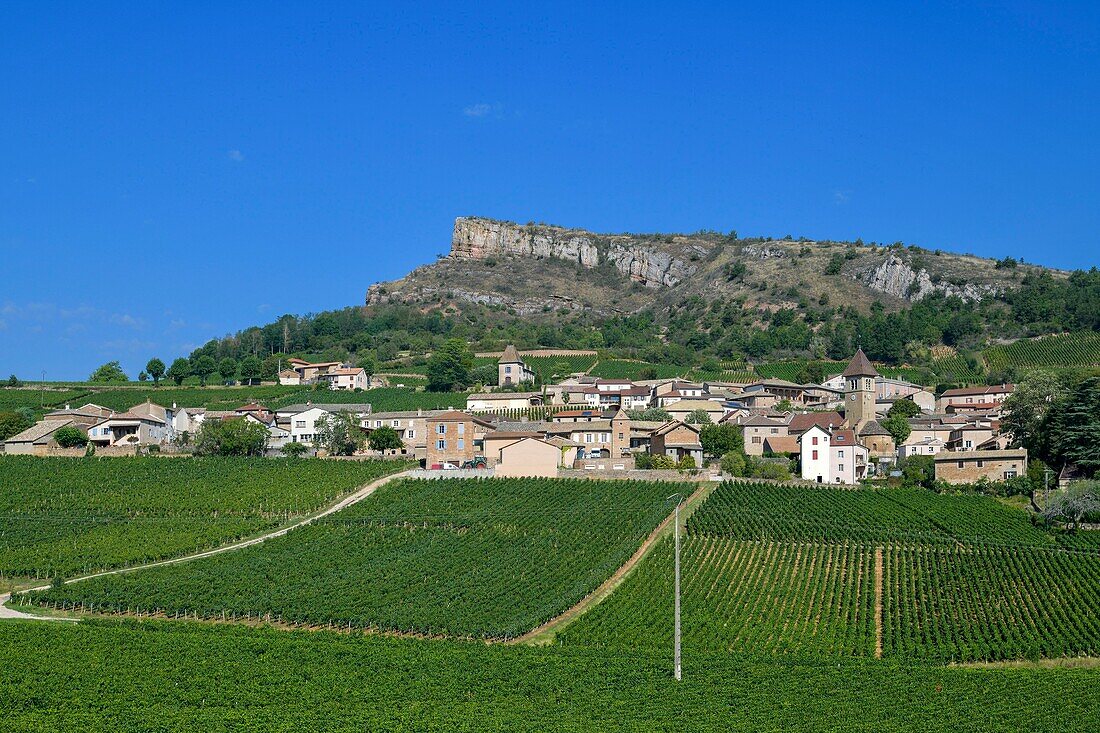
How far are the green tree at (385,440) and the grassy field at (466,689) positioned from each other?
39.2m

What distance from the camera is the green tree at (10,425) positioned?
3253 inches

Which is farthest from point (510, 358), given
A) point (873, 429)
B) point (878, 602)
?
point (878, 602)

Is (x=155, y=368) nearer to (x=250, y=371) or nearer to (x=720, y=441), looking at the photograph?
(x=250, y=371)

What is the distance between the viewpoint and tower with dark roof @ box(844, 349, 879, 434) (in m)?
84.4

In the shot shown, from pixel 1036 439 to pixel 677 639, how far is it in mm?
40378

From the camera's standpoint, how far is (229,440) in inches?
3130

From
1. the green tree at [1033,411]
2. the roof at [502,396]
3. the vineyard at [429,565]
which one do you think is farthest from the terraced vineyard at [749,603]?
the roof at [502,396]

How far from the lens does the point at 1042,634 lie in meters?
42.8

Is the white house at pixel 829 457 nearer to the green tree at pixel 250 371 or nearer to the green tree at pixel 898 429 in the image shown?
the green tree at pixel 898 429

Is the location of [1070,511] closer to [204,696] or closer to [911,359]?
[204,696]

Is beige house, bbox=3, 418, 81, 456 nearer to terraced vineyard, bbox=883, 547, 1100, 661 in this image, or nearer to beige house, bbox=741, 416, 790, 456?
beige house, bbox=741, 416, 790, 456

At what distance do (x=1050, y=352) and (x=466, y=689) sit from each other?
88531 millimetres

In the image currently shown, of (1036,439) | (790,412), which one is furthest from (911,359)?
(1036,439)

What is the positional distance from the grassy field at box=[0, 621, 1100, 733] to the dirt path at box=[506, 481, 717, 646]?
3427 millimetres
